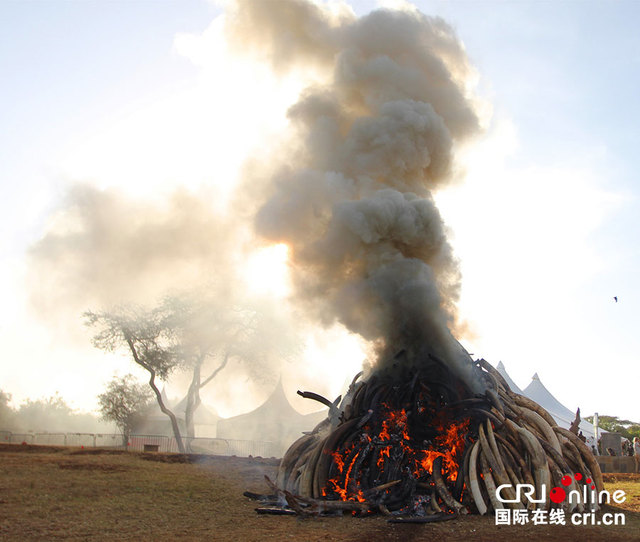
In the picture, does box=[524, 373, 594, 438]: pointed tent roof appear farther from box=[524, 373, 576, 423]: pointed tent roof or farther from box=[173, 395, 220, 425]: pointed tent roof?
box=[173, 395, 220, 425]: pointed tent roof

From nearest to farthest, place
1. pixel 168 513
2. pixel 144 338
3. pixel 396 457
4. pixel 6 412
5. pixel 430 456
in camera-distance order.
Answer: pixel 168 513
pixel 430 456
pixel 396 457
pixel 144 338
pixel 6 412

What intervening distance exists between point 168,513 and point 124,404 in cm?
3077

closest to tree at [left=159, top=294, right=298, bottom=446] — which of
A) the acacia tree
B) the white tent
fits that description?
the acacia tree

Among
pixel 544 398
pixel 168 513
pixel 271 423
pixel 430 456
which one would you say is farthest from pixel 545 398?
pixel 168 513

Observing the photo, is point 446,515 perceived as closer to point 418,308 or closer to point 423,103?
point 418,308

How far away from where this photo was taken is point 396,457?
11.6 metres

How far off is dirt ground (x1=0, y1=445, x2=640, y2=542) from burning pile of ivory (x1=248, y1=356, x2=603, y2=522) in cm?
60

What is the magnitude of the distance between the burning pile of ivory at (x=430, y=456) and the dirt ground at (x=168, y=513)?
0.60 meters

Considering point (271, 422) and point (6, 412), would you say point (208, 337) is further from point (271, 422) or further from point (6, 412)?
point (6, 412)

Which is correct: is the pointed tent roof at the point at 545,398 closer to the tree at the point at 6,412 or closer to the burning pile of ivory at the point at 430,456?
the burning pile of ivory at the point at 430,456

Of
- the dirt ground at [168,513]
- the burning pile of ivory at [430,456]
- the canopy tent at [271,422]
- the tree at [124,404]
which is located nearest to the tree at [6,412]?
the tree at [124,404]

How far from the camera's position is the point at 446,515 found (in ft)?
32.3

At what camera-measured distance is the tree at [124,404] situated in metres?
38.8

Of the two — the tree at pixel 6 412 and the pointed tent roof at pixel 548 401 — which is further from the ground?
the pointed tent roof at pixel 548 401
